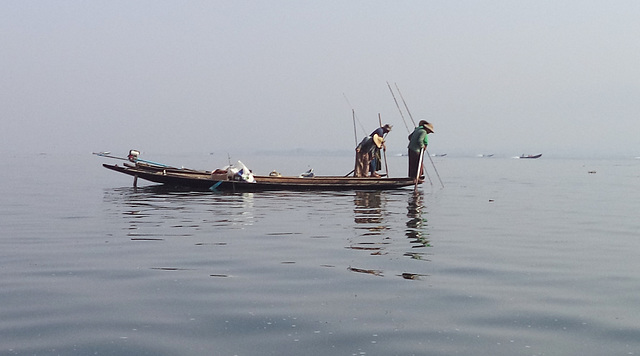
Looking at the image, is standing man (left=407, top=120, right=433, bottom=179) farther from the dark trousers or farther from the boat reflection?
the boat reflection

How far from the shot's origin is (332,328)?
22.8ft

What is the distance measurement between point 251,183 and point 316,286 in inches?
789

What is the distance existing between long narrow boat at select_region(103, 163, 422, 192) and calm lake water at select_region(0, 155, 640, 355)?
10.1m

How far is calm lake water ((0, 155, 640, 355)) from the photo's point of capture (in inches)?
257

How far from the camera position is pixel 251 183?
94.8ft

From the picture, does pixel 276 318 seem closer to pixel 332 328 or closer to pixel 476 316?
pixel 332 328

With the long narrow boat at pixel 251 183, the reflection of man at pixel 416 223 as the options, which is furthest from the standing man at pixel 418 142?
the reflection of man at pixel 416 223

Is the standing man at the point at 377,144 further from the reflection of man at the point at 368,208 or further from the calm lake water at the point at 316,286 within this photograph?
the calm lake water at the point at 316,286

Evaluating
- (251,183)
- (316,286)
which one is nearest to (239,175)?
(251,183)

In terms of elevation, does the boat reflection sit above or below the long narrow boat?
below

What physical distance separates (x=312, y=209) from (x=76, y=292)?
530 inches

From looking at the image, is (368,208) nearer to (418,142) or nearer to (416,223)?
(416,223)

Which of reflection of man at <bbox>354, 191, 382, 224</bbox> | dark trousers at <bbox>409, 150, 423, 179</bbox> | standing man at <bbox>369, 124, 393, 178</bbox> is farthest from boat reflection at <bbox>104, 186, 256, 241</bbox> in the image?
dark trousers at <bbox>409, 150, 423, 179</bbox>

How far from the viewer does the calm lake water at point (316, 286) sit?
6523 millimetres
